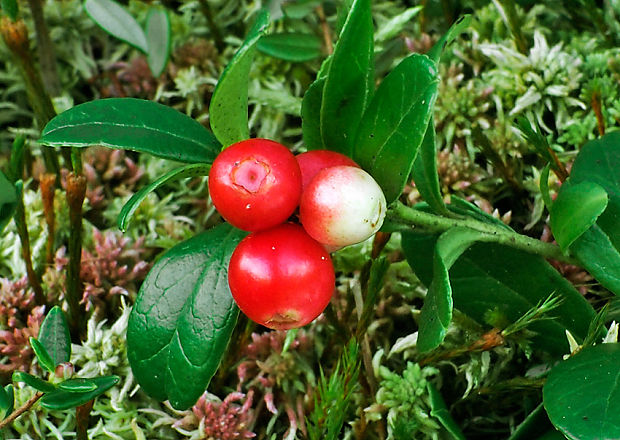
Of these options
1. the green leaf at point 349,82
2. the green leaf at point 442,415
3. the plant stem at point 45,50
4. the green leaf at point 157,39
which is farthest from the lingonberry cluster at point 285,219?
the plant stem at point 45,50

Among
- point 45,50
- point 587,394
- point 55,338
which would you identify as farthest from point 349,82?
point 45,50

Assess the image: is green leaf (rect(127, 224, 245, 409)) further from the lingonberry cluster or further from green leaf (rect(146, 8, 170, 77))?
green leaf (rect(146, 8, 170, 77))

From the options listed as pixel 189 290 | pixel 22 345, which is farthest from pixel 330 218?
pixel 22 345

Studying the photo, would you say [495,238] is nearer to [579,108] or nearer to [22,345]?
[579,108]

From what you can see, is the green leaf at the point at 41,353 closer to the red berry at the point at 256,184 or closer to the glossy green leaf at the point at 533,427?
the red berry at the point at 256,184

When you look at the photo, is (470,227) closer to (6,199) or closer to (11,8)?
(6,199)

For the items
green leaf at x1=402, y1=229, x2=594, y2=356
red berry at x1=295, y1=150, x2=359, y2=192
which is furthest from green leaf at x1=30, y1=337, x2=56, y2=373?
green leaf at x1=402, y1=229, x2=594, y2=356
